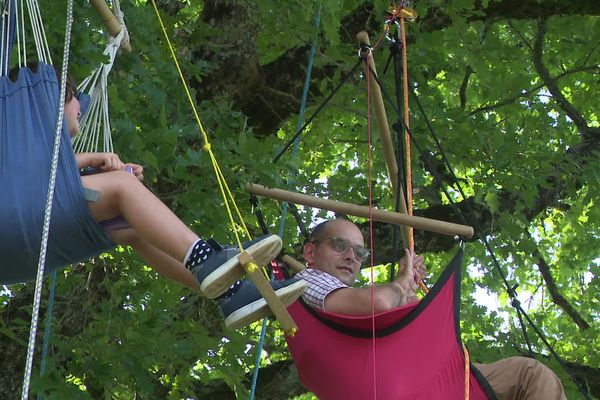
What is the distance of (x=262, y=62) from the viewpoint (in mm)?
6023

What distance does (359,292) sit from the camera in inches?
146

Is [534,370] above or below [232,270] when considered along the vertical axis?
above

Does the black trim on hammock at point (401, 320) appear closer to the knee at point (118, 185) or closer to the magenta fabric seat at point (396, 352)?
the magenta fabric seat at point (396, 352)

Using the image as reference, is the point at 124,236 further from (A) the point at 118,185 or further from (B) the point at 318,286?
(B) the point at 318,286

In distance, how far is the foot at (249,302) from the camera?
297 cm

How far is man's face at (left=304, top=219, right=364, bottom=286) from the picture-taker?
13.3ft

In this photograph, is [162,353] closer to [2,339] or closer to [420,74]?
[2,339]

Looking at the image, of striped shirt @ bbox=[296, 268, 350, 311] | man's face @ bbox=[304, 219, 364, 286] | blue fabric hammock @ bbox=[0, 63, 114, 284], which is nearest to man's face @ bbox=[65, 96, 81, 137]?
blue fabric hammock @ bbox=[0, 63, 114, 284]

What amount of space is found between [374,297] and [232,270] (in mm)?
861

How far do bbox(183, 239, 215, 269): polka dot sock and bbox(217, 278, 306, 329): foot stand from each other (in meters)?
0.13

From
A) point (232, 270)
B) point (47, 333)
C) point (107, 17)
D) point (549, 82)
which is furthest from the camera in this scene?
point (549, 82)

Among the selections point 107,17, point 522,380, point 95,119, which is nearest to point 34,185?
point 95,119

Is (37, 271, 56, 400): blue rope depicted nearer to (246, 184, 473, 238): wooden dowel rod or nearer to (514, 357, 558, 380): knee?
(246, 184, 473, 238): wooden dowel rod

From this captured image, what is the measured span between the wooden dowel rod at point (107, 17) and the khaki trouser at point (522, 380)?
5.18 ft
